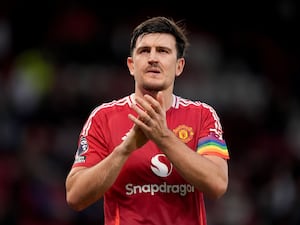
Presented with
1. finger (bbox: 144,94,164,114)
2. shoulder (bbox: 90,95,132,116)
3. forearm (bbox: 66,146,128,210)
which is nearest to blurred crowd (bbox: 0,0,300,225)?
shoulder (bbox: 90,95,132,116)

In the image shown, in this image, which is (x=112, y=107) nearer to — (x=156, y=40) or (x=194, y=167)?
(x=156, y=40)

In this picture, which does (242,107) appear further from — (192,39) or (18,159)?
(18,159)

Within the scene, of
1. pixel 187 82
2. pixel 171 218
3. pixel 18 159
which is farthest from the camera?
pixel 187 82

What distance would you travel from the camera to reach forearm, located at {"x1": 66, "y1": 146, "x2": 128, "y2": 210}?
5883 mm

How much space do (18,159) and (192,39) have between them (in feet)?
14.0

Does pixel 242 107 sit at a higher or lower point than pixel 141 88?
higher

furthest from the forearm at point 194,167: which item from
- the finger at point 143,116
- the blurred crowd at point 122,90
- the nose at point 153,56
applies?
the blurred crowd at point 122,90

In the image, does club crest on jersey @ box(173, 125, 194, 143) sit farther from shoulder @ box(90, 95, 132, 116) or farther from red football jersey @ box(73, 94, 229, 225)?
shoulder @ box(90, 95, 132, 116)

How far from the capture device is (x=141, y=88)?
628 centimetres

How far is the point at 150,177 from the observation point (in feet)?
20.4

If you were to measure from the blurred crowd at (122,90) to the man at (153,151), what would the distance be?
515 centimetres

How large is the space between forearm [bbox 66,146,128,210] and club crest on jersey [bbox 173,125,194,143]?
541mm

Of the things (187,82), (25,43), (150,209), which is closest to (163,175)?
(150,209)

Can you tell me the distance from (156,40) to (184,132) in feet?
2.05
